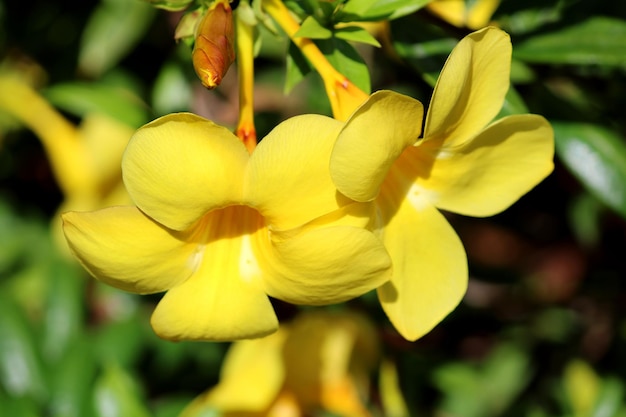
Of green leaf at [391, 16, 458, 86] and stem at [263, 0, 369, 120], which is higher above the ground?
stem at [263, 0, 369, 120]

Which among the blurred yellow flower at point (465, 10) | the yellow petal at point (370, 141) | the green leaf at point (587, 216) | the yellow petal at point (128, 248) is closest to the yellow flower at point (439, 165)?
the yellow petal at point (370, 141)

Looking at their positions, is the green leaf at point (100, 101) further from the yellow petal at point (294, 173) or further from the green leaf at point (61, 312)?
the yellow petal at point (294, 173)

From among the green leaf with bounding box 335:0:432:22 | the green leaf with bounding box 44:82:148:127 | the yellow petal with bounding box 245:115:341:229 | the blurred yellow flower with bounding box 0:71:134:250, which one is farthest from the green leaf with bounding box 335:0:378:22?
the blurred yellow flower with bounding box 0:71:134:250

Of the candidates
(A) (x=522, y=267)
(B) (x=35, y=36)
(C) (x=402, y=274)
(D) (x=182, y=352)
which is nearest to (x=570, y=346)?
(A) (x=522, y=267)

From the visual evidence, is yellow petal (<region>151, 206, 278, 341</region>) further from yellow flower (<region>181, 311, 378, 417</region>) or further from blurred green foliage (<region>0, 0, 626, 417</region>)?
yellow flower (<region>181, 311, 378, 417</region>)

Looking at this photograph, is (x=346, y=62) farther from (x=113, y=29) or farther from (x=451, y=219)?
(x=451, y=219)

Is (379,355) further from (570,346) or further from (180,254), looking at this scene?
(180,254)
